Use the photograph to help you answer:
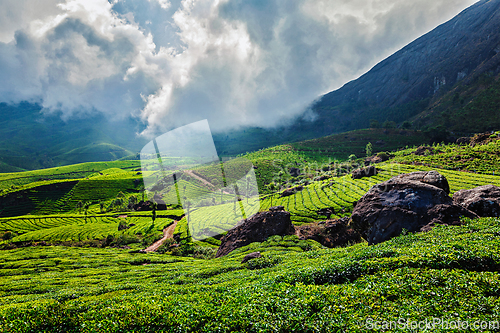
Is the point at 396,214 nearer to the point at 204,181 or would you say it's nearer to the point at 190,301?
the point at 190,301

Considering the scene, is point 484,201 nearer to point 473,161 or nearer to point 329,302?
point 329,302

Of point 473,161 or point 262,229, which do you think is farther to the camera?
point 473,161

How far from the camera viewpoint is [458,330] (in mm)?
6121

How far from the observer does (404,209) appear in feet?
70.0

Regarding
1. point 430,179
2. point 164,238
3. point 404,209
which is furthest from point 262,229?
point 164,238

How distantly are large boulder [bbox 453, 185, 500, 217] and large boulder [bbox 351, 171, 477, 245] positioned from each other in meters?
2.66

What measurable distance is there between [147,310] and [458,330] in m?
11.5

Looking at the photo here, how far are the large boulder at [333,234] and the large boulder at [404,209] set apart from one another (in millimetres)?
8631

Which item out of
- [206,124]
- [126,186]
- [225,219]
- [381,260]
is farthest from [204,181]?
[381,260]

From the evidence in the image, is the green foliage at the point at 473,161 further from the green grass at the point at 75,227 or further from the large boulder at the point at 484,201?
the green grass at the point at 75,227

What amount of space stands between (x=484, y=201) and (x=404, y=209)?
27.2ft

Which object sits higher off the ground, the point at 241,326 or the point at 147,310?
the point at 147,310

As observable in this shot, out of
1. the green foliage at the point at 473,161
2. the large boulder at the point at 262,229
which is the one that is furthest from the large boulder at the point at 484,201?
the green foliage at the point at 473,161

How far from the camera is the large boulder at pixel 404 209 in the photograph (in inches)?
771
